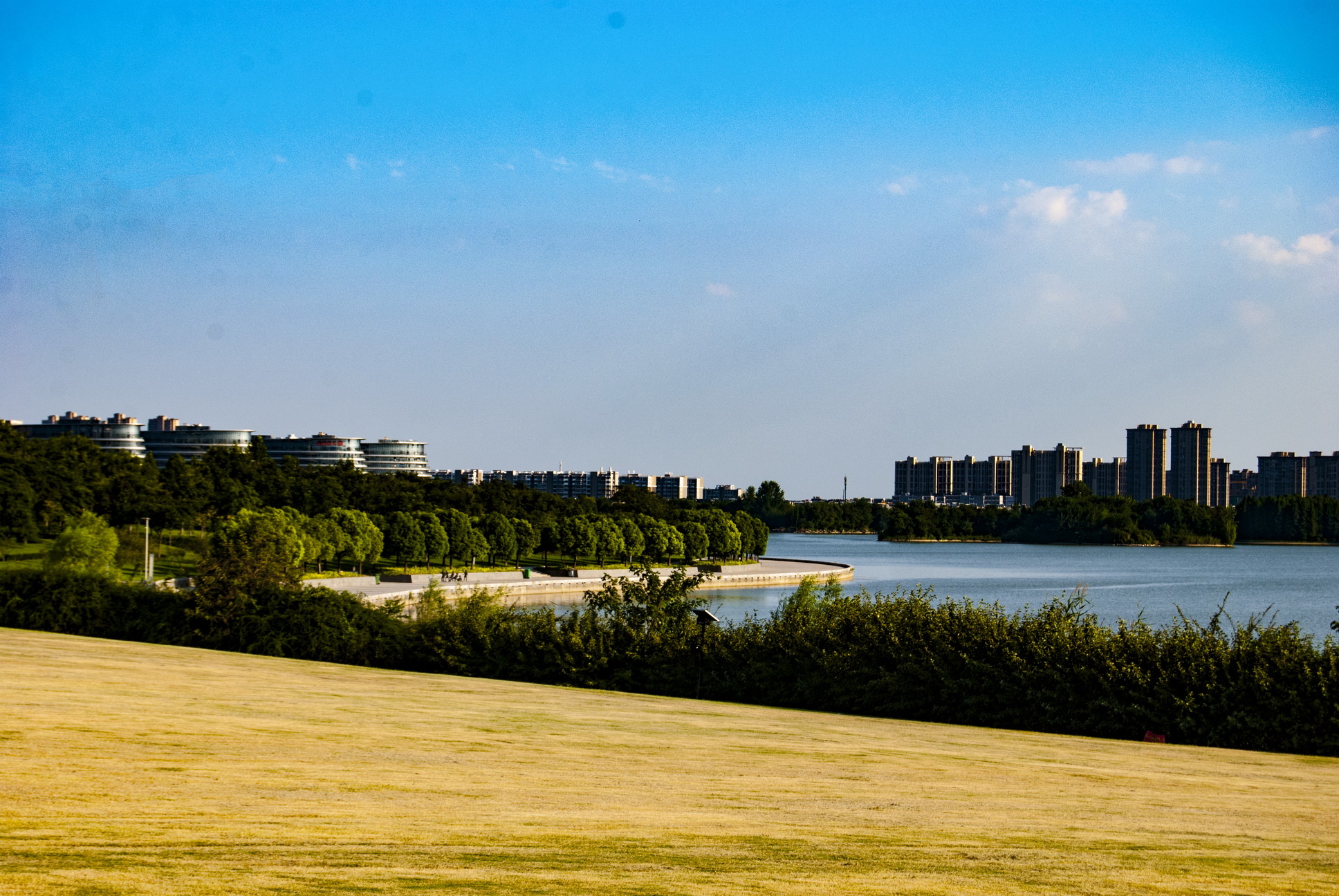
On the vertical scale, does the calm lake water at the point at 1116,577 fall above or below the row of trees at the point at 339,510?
below

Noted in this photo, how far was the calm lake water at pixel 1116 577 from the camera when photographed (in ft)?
185

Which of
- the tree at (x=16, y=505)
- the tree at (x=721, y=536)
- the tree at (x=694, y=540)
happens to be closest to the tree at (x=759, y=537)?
the tree at (x=721, y=536)

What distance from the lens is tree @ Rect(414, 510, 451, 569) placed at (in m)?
71.1

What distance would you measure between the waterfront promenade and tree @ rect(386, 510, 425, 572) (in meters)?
1.88

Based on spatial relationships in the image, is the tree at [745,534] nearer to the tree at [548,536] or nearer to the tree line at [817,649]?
the tree at [548,536]

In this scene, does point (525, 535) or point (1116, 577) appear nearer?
point (525, 535)

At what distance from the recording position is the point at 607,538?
85812 mm

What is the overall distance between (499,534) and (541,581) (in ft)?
26.6

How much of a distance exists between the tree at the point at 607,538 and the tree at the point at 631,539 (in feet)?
2.98

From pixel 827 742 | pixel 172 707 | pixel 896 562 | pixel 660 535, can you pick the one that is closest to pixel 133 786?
pixel 172 707

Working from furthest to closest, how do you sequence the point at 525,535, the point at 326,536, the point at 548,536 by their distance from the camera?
the point at 548,536 → the point at 525,535 → the point at 326,536

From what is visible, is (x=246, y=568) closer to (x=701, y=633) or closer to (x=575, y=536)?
(x=701, y=633)

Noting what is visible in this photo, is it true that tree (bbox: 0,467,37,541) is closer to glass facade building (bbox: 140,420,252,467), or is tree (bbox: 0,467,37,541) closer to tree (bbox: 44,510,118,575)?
tree (bbox: 44,510,118,575)

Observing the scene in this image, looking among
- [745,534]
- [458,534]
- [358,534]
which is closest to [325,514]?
[358,534]
